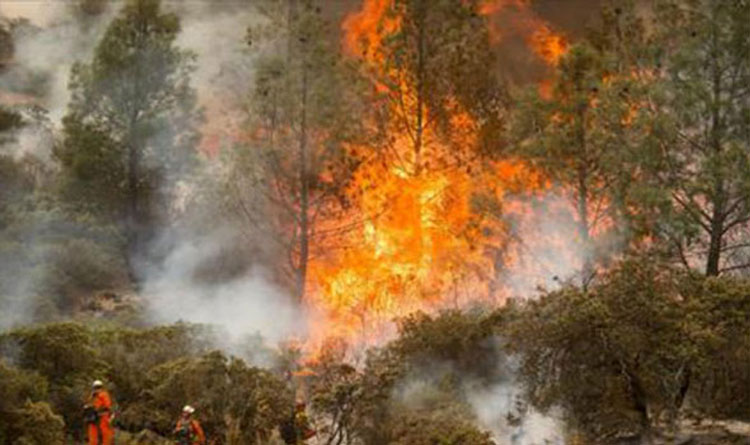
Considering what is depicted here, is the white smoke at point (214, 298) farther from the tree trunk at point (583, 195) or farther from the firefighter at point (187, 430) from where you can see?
the firefighter at point (187, 430)

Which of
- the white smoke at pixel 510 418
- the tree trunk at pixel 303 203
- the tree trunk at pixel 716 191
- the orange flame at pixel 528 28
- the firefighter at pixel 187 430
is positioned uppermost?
the orange flame at pixel 528 28

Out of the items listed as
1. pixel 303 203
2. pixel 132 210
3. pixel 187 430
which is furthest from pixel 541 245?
pixel 132 210

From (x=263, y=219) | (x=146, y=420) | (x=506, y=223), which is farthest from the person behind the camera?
(x=263, y=219)

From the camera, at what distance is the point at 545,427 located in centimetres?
1752

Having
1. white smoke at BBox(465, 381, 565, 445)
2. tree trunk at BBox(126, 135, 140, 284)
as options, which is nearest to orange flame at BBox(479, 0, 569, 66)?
tree trunk at BBox(126, 135, 140, 284)

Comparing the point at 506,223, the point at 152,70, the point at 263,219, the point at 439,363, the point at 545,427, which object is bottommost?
the point at 545,427

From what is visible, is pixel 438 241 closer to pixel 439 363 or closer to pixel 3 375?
pixel 439 363

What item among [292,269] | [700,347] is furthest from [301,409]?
[292,269]

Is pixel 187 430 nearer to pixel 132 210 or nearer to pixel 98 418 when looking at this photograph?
pixel 98 418

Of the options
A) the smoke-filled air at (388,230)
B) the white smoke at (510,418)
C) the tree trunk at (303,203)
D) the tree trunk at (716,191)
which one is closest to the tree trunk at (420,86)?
the smoke-filled air at (388,230)

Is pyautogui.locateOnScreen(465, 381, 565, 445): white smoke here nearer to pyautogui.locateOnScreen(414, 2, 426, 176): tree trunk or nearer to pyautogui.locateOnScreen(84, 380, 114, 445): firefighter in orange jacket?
pyautogui.locateOnScreen(84, 380, 114, 445): firefighter in orange jacket

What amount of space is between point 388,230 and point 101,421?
13434 mm

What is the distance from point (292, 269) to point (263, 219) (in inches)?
69.4

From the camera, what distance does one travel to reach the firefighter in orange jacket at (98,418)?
15.2 m
